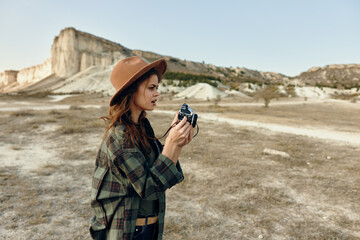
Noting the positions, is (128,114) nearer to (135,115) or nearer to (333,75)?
(135,115)

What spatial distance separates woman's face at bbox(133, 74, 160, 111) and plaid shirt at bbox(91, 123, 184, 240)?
0.74 feet

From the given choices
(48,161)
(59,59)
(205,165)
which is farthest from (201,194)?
(59,59)

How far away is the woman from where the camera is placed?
1.20 metres

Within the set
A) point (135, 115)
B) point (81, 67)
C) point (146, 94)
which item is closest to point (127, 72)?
point (146, 94)

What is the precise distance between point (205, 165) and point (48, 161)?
4523 millimetres

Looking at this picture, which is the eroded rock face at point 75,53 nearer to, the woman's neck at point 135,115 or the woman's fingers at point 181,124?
the woman's neck at point 135,115

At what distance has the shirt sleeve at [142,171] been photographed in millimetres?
1175

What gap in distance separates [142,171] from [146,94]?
517mm

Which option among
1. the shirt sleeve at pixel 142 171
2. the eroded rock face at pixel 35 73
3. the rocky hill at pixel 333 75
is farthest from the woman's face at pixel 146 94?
the rocky hill at pixel 333 75

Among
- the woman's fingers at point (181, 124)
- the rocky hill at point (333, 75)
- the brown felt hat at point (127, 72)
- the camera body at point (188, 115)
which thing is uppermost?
the rocky hill at point (333, 75)

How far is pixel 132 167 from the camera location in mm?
1170

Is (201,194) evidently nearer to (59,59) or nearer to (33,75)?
(59,59)

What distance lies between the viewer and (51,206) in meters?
3.81

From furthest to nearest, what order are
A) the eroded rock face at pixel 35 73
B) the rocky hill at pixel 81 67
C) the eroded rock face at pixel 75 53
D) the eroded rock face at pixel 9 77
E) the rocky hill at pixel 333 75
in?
the eroded rock face at pixel 9 77
the rocky hill at pixel 333 75
the eroded rock face at pixel 35 73
the eroded rock face at pixel 75 53
the rocky hill at pixel 81 67
